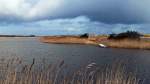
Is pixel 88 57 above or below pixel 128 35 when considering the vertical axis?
below

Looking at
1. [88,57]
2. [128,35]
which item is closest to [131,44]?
[128,35]

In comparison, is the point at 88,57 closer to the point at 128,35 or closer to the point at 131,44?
the point at 131,44

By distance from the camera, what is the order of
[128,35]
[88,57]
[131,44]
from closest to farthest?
[88,57], [131,44], [128,35]

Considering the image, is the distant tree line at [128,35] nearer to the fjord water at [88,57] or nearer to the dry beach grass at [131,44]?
the dry beach grass at [131,44]

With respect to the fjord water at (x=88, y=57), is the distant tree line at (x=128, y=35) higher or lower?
higher

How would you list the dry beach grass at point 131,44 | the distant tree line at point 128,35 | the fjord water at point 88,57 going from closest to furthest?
the fjord water at point 88,57 → the dry beach grass at point 131,44 → the distant tree line at point 128,35

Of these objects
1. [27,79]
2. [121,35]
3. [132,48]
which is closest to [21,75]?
[27,79]

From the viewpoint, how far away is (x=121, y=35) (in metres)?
33.5

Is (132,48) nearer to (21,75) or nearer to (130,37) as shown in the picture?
(130,37)

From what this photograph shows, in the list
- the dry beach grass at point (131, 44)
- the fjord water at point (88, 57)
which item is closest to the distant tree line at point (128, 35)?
the dry beach grass at point (131, 44)

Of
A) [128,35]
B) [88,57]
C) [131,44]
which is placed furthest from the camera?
[128,35]

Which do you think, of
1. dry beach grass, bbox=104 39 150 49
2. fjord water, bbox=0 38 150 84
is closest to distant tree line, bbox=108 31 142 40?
dry beach grass, bbox=104 39 150 49

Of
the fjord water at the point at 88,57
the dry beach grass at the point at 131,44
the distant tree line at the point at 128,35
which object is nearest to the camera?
the fjord water at the point at 88,57

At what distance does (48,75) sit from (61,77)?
2542 mm
